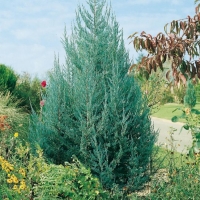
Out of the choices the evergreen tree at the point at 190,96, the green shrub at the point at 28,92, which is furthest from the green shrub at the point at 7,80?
the evergreen tree at the point at 190,96

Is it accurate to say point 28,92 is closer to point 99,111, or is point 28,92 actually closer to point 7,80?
point 7,80

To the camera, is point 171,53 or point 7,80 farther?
point 7,80

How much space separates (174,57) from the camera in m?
7.14

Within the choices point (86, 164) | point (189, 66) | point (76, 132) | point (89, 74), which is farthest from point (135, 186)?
point (189, 66)

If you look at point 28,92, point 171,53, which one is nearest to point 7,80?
point 28,92

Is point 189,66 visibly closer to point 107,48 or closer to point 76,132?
point 107,48

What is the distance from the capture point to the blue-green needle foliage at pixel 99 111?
19.6 ft

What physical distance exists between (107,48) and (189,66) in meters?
1.57

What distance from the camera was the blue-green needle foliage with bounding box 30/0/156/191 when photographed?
5.99 meters

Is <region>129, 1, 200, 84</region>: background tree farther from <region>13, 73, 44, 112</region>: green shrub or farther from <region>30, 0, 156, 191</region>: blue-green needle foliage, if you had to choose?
<region>13, 73, 44, 112</region>: green shrub

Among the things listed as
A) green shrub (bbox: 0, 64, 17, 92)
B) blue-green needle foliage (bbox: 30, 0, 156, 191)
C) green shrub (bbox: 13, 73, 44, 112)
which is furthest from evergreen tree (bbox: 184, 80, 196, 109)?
green shrub (bbox: 0, 64, 17, 92)

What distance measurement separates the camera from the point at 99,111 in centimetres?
615

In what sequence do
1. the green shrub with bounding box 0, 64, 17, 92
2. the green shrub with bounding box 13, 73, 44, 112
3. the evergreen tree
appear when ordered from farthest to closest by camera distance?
the green shrub with bounding box 0, 64, 17, 92 → the green shrub with bounding box 13, 73, 44, 112 → the evergreen tree

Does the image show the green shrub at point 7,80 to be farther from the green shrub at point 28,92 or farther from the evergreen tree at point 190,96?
the evergreen tree at point 190,96
